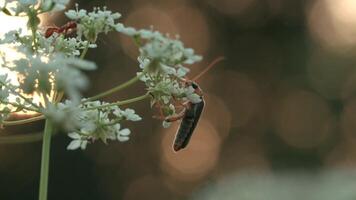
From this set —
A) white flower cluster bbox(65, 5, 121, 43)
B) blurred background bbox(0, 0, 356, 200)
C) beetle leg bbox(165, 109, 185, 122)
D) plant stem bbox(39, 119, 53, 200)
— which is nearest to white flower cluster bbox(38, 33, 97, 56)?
white flower cluster bbox(65, 5, 121, 43)

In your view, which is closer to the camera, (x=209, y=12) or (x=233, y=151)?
(x=233, y=151)

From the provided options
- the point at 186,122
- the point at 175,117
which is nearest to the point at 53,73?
the point at 175,117

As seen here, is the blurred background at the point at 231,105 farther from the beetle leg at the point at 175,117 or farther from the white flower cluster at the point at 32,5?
the white flower cluster at the point at 32,5

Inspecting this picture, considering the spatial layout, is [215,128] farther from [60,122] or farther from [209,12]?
[60,122]

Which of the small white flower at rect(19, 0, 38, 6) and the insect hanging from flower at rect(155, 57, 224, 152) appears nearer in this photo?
the small white flower at rect(19, 0, 38, 6)

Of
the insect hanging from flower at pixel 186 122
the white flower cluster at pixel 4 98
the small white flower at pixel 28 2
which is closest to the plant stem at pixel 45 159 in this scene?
the white flower cluster at pixel 4 98

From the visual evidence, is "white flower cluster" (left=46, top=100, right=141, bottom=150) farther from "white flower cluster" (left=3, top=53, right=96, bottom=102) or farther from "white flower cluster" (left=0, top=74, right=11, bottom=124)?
"white flower cluster" (left=3, top=53, right=96, bottom=102)

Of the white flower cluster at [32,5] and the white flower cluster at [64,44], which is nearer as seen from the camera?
the white flower cluster at [32,5]

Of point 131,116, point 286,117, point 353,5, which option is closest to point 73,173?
point 286,117
